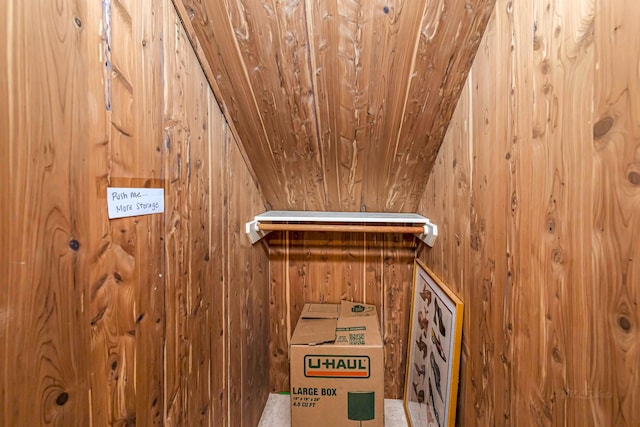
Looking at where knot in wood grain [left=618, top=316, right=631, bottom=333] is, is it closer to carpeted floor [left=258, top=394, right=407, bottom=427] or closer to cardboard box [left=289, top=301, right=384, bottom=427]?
cardboard box [left=289, top=301, right=384, bottom=427]

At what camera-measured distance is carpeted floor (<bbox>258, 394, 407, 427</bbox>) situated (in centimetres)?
178

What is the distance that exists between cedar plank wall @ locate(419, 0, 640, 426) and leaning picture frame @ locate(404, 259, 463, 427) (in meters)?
0.09

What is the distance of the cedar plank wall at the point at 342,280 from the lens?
1.97m

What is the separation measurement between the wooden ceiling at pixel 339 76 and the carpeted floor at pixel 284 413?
1.57 m

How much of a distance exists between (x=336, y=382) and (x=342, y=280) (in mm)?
680

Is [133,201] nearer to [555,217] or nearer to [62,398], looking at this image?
[62,398]

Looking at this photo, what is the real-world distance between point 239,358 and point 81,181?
48.4 inches

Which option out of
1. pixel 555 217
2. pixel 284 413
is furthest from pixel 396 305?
pixel 555 217

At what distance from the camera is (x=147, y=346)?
30.5 inches

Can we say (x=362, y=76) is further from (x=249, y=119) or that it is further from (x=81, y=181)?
(x=81, y=181)

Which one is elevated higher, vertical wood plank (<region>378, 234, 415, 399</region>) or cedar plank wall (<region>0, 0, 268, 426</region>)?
cedar plank wall (<region>0, 0, 268, 426</region>)

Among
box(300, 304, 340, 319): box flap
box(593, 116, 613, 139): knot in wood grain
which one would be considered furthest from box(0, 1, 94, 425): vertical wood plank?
box(300, 304, 340, 319): box flap

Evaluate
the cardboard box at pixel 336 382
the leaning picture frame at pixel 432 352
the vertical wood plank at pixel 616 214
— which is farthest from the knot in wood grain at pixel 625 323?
the cardboard box at pixel 336 382

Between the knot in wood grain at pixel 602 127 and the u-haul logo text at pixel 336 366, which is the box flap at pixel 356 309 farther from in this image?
the knot in wood grain at pixel 602 127
